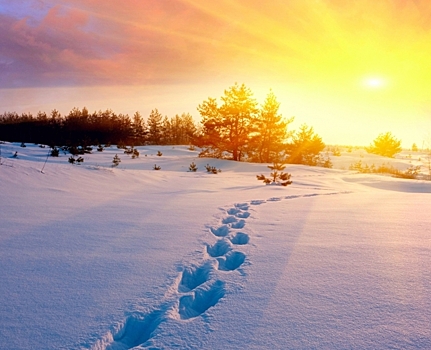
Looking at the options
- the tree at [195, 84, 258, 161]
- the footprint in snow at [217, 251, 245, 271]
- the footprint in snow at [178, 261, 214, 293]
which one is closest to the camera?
the footprint in snow at [178, 261, 214, 293]

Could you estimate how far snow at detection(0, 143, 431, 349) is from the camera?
124 centimetres

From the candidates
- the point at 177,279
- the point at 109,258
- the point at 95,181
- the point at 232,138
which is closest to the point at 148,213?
the point at 109,258

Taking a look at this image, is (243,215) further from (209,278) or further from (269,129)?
(269,129)

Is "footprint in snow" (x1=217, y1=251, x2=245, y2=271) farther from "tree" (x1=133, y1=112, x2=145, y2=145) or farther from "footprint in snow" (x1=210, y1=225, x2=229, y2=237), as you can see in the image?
"tree" (x1=133, y1=112, x2=145, y2=145)

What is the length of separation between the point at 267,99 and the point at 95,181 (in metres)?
15.2

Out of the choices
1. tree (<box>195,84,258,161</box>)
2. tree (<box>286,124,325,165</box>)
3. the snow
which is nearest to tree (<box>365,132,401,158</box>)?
tree (<box>286,124,325,165</box>)

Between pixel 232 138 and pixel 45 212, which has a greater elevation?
pixel 232 138

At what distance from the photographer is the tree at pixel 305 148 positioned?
2080 centimetres

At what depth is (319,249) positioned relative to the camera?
2.23 metres

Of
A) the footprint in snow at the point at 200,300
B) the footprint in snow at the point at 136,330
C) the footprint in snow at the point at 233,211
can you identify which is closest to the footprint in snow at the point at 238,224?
the footprint in snow at the point at 233,211

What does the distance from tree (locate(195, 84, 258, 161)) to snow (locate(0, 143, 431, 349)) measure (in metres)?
14.2

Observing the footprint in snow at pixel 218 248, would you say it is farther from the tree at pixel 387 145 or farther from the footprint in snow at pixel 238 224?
the tree at pixel 387 145

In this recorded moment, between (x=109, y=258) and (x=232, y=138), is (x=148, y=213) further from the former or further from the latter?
(x=232, y=138)

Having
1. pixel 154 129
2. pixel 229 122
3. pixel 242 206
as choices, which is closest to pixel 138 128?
pixel 154 129
